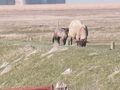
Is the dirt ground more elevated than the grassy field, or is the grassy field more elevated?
the grassy field

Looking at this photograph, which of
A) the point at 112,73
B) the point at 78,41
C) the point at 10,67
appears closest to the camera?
the point at 112,73

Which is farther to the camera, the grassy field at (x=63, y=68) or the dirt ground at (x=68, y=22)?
the dirt ground at (x=68, y=22)

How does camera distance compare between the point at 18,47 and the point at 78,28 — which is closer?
the point at 18,47

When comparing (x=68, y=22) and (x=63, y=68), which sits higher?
(x=63, y=68)

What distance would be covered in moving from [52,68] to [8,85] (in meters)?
1.73

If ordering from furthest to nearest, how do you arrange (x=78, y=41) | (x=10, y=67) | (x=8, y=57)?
(x=78, y=41) → (x=8, y=57) → (x=10, y=67)

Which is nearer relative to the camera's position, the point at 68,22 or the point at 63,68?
the point at 63,68

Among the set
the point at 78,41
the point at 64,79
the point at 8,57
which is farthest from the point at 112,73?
the point at 78,41

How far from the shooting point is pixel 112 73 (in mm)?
18469

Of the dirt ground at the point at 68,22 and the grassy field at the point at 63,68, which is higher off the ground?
the grassy field at the point at 63,68

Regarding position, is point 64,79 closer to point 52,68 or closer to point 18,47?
point 52,68

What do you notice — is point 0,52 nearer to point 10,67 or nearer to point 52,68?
point 10,67

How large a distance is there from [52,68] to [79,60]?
1038 mm

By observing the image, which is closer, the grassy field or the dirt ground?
the grassy field
